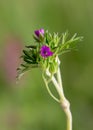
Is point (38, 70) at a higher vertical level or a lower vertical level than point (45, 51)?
higher

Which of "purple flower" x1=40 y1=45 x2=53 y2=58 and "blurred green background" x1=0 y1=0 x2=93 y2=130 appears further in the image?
"blurred green background" x1=0 y1=0 x2=93 y2=130

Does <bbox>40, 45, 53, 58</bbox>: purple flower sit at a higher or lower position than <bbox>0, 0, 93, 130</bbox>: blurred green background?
lower

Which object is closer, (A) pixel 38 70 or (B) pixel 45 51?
(B) pixel 45 51

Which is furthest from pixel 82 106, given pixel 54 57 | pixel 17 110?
pixel 54 57

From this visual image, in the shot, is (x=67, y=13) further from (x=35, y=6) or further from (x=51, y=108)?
(x=51, y=108)

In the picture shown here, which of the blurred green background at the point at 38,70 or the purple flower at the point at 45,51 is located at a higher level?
A: the blurred green background at the point at 38,70
